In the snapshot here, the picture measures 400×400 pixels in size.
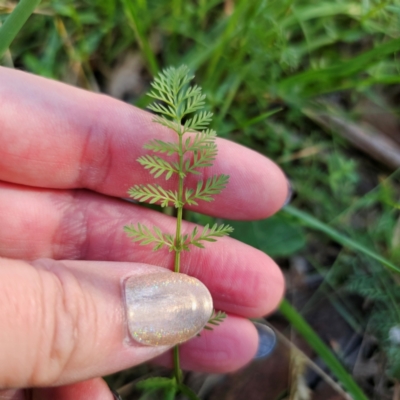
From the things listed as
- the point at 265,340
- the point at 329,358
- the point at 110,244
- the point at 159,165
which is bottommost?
the point at 265,340

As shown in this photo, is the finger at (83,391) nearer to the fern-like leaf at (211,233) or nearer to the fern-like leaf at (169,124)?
the fern-like leaf at (211,233)

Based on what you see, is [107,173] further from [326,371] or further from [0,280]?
[326,371]

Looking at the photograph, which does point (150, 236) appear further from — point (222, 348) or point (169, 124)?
point (222, 348)

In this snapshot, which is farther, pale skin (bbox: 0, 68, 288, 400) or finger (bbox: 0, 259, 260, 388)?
pale skin (bbox: 0, 68, 288, 400)

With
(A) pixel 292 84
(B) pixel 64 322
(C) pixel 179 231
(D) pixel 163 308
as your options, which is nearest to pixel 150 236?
(C) pixel 179 231

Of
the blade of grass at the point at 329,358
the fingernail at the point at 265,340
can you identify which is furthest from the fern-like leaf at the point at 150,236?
the fingernail at the point at 265,340

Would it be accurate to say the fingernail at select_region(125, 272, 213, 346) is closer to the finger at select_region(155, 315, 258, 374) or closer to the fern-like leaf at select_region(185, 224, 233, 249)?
the fern-like leaf at select_region(185, 224, 233, 249)

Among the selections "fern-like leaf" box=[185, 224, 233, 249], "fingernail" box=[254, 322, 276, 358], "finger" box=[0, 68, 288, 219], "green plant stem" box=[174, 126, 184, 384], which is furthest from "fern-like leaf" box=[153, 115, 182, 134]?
"fingernail" box=[254, 322, 276, 358]
